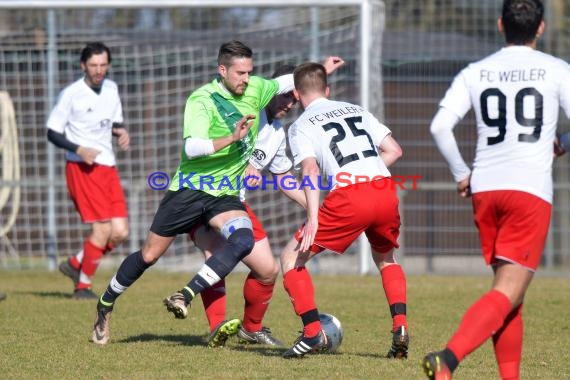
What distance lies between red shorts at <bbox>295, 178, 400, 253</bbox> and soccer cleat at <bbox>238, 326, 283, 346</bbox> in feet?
3.60

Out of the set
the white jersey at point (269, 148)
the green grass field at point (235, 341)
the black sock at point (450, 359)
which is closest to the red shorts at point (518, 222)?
the black sock at point (450, 359)

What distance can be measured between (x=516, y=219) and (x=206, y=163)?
98.6 inches

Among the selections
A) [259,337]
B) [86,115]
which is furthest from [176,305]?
[86,115]

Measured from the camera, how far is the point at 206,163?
22.8ft

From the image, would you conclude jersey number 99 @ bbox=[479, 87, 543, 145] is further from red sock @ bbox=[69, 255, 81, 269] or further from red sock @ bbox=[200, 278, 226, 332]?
red sock @ bbox=[69, 255, 81, 269]

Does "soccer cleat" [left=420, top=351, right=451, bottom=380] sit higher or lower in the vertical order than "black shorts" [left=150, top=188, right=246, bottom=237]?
lower

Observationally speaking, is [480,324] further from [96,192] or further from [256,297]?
[96,192]

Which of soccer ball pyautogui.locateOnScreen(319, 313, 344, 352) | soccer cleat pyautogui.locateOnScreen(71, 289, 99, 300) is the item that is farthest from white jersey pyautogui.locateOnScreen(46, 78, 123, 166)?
soccer ball pyautogui.locateOnScreen(319, 313, 344, 352)

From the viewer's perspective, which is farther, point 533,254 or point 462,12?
point 462,12

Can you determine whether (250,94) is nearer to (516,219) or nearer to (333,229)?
(333,229)

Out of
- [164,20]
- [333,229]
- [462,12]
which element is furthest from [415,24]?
[333,229]

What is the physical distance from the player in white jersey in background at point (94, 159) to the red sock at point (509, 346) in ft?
18.3

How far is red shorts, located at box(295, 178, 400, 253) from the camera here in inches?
253

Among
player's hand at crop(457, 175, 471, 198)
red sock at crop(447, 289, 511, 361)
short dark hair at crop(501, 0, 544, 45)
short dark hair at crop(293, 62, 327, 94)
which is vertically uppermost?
short dark hair at crop(501, 0, 544, 45)
